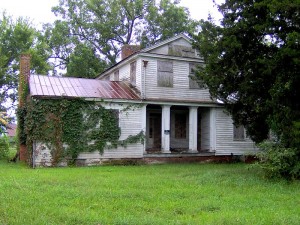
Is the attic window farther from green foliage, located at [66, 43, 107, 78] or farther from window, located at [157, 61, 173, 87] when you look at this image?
green foliage, located at [66, 43, 107, 78]

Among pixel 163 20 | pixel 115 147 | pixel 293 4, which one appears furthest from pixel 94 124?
pixel 163 20

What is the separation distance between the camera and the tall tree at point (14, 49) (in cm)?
3603

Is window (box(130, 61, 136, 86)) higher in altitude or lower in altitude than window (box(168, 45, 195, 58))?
lower

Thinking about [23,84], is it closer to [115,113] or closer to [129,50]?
[115,113]

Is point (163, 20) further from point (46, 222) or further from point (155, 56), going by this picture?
point (46, 222)

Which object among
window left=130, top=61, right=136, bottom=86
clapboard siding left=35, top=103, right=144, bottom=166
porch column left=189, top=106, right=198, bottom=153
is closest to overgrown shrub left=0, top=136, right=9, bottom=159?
clapboard siding left=35, top=103, right=144, bottom=166

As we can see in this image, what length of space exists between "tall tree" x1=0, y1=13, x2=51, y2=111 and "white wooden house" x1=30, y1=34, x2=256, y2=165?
16.9 meters

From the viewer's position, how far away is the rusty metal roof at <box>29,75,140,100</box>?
17.6 metres

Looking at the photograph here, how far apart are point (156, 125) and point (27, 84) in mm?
8258

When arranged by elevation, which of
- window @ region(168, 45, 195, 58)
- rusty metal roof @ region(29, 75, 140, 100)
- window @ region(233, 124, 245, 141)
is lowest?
window @ region(233, 124, 245, 141)

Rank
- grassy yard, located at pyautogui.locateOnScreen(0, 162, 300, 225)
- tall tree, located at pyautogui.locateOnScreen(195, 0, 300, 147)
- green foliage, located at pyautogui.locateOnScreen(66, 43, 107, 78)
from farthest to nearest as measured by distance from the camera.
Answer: green foliage, located at pyautogui.locateOnScreen(66, 43, 107, 78), tall tree, located at pyautogui.locateOnScreen(195, 0, 300, 147), grassy yard, located at pyautogui.locateOnScreen(0, 162, 300, 225)

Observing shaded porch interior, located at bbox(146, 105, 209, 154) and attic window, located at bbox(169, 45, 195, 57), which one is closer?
attic window, located at bbox(169, 45, 195, 57)

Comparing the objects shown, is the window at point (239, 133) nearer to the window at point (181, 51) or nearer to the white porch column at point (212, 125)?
the white porch column at point (212, 125)

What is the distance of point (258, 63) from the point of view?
12.6 meters
